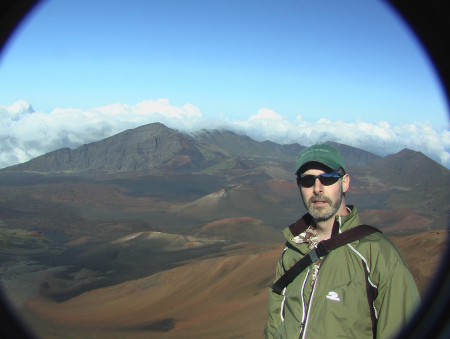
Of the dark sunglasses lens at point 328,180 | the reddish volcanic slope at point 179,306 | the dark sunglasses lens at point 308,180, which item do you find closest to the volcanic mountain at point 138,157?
the reddish volcanic slope at point 179,306

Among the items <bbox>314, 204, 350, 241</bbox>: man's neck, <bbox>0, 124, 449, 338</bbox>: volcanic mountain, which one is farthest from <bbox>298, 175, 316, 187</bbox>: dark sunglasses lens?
<bbox>0, 124, 449, 338</bbox>: volcanic mountain

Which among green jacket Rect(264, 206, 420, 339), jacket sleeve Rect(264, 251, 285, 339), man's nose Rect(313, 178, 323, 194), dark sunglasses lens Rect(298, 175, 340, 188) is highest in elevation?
dark sunglasses lens Rect(298, 175, 340, 188)

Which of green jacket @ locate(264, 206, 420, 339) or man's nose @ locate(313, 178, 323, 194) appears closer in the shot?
green jacket @ locate(264, 206, 420, 339)

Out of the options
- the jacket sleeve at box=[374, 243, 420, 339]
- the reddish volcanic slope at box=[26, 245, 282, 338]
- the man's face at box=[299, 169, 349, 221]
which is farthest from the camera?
the reddish volcanic slope at box=[26, 245, 282, 338]

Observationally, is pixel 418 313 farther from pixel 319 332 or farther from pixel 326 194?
pixel 326 194

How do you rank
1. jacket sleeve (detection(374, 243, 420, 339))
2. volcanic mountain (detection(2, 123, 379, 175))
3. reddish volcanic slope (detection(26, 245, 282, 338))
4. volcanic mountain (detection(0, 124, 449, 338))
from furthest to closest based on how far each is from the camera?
volcanic mountain (detection(2, 123, 379, 175)) → volcanic mountain (detection(0, 124, 449, 338)) → reddish volcanic slope (detection(26, 245, 282, 338)) → jacket sleeve (detection(374, 243, 420, 339))

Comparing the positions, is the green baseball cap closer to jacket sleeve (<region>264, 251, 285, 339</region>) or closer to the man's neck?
the man's neck

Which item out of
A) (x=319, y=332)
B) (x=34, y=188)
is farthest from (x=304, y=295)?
(x=34, y=188)
